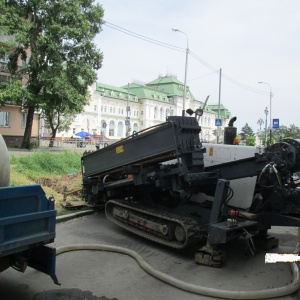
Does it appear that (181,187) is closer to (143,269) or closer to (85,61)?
(143,269)

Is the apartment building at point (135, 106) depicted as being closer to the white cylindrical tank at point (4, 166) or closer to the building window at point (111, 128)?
the building window at point (111, 128)

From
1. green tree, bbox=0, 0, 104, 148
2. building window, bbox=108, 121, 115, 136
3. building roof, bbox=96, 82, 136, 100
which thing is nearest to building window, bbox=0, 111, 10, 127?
green tree, bbox=0, 0, 104, 148

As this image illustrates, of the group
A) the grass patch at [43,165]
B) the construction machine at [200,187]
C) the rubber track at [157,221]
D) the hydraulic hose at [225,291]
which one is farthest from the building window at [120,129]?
the hydraulic hose at [225,291]

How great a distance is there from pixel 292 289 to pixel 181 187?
84.3 inches

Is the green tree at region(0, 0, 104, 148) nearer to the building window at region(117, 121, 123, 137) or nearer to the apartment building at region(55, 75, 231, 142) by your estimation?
the apartment building at region(55, 75, 231, 142)

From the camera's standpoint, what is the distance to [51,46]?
2798 centimetres

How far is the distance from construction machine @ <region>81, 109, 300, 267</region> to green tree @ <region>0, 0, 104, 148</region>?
75.6 ft

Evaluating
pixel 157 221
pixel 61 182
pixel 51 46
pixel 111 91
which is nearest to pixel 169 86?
pixel 111 91

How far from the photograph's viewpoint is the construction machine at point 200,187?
531 centimetres

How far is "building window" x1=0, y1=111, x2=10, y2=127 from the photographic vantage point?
36556 mm

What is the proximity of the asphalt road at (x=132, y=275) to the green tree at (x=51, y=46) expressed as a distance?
78.6 feet

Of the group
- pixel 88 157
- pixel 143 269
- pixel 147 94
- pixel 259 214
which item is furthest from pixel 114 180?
pixel 147 94

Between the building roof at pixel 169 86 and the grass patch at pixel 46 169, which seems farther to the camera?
the building roof at pixel 169 86

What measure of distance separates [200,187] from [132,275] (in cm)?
206
